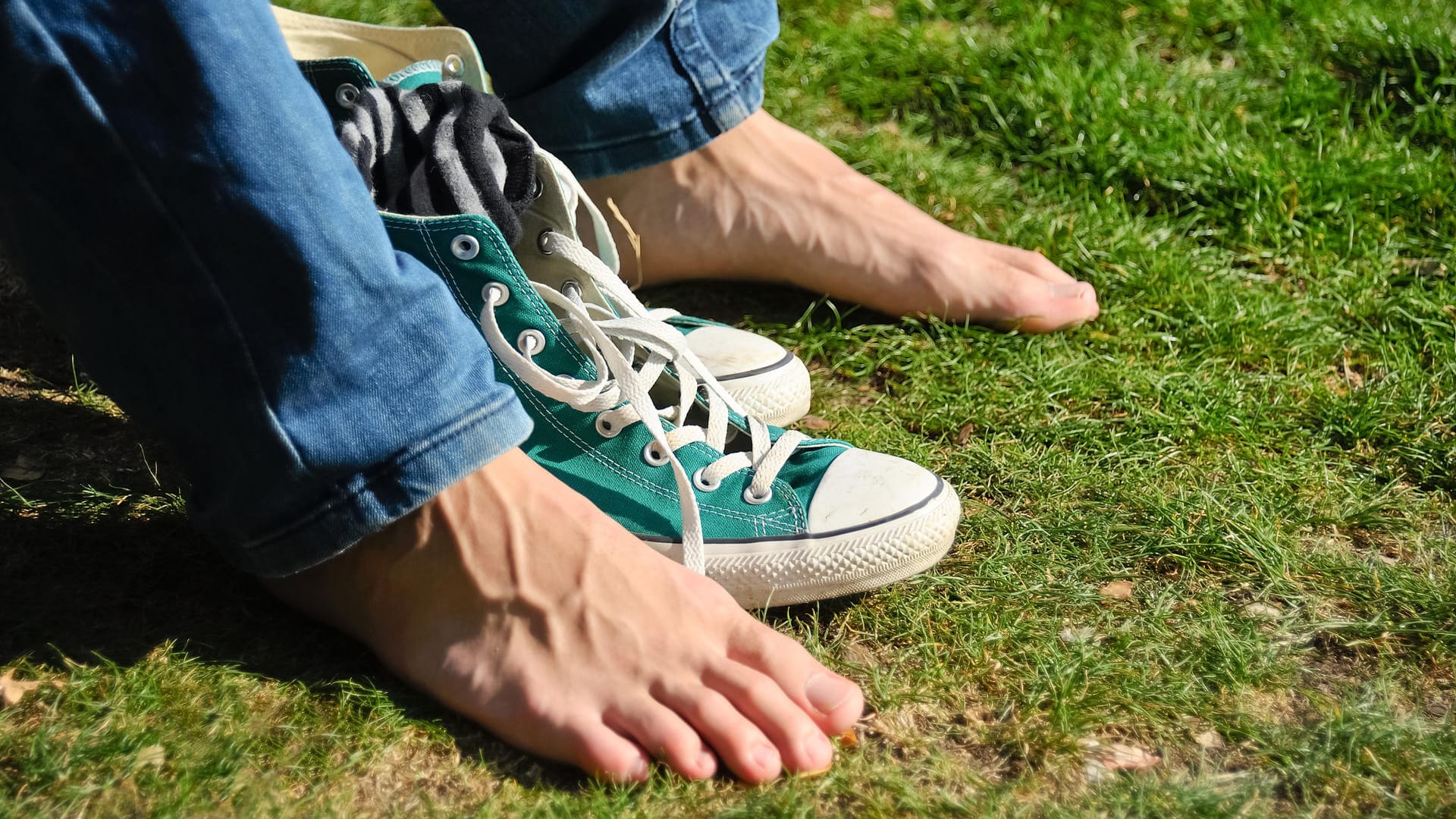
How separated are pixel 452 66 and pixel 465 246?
52 cm

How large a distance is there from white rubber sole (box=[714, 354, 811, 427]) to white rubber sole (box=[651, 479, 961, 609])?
0.37 meters

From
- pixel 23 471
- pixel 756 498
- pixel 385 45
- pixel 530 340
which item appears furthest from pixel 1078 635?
pixel 23 471

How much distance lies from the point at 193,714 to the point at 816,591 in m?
0.77

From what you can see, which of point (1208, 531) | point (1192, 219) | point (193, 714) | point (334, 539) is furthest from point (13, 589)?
point (1192, 219)

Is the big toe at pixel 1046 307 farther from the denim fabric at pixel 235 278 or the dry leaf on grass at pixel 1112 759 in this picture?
the denim fabric at pixel 235 278

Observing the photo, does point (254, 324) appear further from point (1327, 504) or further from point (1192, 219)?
point (1192, 219)

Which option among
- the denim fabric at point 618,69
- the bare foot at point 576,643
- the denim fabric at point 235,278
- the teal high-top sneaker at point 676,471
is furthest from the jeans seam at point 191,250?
the denim fabric at point 618,69

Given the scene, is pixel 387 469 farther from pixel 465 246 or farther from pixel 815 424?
pixel 815 424

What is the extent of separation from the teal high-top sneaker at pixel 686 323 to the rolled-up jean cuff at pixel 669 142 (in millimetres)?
256

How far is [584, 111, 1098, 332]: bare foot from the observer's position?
2.26 m

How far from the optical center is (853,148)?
2850 millimetres

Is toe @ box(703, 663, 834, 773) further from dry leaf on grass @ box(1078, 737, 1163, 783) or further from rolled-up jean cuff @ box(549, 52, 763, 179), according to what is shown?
rolled-up jean cuff @ box(549, 52, 763, 179)

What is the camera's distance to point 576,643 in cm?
133

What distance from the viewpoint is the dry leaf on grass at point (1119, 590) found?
1655 mm
